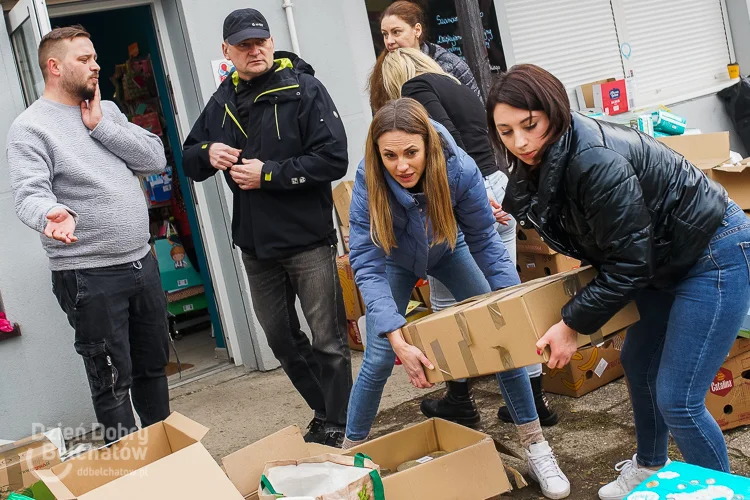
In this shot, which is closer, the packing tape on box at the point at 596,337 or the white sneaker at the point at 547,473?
the packing tape on box at the point at 596,337

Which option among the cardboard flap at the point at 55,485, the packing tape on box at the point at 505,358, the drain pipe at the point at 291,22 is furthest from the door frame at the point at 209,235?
the packing tape on box at the point at 505,358

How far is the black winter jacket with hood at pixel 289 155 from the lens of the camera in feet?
12.8

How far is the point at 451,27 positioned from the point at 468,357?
500cm

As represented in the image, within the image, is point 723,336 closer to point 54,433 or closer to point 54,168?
point 54,168

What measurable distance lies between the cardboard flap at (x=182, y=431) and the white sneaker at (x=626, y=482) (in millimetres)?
1513

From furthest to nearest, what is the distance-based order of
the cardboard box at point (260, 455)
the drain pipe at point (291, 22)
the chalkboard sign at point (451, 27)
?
the chalkboard sign at point (451, 27)
the drain pipe at point (291, 22)
the cardboard box at point (260, 455)

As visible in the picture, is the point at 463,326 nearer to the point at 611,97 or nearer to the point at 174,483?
the point at 174,483

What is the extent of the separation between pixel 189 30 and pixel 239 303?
1.77 m

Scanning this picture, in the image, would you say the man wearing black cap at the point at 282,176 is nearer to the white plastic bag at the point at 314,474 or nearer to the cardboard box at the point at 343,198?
the white plastic bag at the point at 314,474

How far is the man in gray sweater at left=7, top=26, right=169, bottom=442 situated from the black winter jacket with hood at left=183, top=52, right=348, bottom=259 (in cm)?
49

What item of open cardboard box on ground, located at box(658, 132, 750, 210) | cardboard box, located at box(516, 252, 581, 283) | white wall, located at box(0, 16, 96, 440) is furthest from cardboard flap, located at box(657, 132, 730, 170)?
white wall, located at box(0, 16, 96, 440)

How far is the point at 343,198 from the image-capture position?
19.1ft

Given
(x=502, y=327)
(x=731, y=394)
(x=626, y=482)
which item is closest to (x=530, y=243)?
(x=731, y=394)

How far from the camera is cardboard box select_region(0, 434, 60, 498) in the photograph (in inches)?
151
